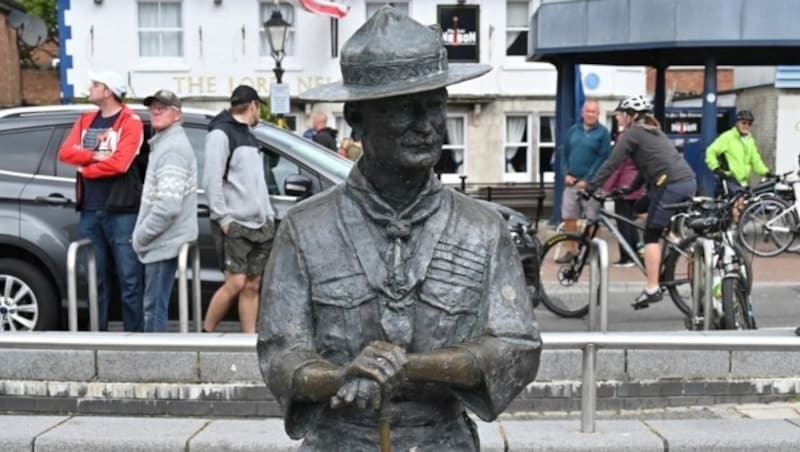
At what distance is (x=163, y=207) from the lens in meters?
6.52

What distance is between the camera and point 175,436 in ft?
17.4

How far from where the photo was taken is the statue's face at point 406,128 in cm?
227

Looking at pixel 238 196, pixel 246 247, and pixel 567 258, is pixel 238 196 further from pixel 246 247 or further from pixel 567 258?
pixel 567 258

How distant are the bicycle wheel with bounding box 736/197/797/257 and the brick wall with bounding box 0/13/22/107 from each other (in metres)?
21.3

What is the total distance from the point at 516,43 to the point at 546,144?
2.70 metres

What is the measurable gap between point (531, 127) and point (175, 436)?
67.2 feet

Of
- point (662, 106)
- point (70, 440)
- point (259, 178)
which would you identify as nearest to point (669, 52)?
point (662, 106)

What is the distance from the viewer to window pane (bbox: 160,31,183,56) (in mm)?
24250

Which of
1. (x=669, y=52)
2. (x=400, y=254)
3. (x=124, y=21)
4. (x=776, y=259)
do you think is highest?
(x=124, y=21)

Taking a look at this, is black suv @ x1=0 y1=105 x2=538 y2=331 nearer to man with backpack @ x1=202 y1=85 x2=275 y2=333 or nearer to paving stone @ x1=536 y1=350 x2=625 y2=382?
man with backpack @ x1=202 y1=85 x2=275 y2=333

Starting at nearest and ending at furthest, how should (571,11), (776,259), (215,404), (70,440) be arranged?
(70,440) → (215,404) → (776,259) → (571,11)

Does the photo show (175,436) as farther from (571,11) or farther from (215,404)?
(571,11)

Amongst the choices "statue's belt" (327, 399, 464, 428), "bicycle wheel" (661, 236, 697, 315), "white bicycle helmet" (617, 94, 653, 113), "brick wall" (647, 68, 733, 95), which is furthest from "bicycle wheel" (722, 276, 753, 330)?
"brick wall" (647, 68, 733, 95)

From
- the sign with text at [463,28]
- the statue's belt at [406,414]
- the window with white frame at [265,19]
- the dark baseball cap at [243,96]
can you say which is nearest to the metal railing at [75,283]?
the dark baseball cap at [243,96]
